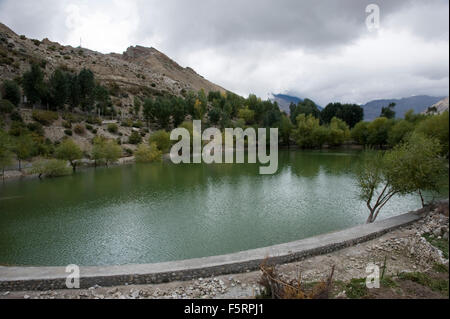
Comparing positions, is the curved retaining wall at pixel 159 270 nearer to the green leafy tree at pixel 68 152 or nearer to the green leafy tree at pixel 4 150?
the green leafy tree at pixel 4 150

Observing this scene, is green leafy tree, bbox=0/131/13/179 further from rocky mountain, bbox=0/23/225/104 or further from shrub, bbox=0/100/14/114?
rocky mountain, bbox=0/23/225/104

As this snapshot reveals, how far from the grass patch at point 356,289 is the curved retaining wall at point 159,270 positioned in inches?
96.1

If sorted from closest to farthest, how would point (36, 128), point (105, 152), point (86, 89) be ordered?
point (105, 152) → point (36, 128) → point (86, 89)

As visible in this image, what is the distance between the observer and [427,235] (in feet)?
36.9

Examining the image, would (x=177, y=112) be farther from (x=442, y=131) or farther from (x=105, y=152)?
(x=442, y=131)

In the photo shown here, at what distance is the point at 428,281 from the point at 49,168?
42617 millimetres

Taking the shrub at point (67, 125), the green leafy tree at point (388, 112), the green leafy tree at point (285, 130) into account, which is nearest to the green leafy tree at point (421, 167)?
the shrub at point (67, 125)

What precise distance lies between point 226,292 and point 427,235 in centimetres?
897

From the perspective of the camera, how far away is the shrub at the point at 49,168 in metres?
37.1

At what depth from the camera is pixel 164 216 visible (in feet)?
64.4

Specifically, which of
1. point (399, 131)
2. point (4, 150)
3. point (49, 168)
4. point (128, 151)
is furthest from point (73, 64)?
Result: point (399, 131)

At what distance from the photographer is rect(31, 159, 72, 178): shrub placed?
122 feet
